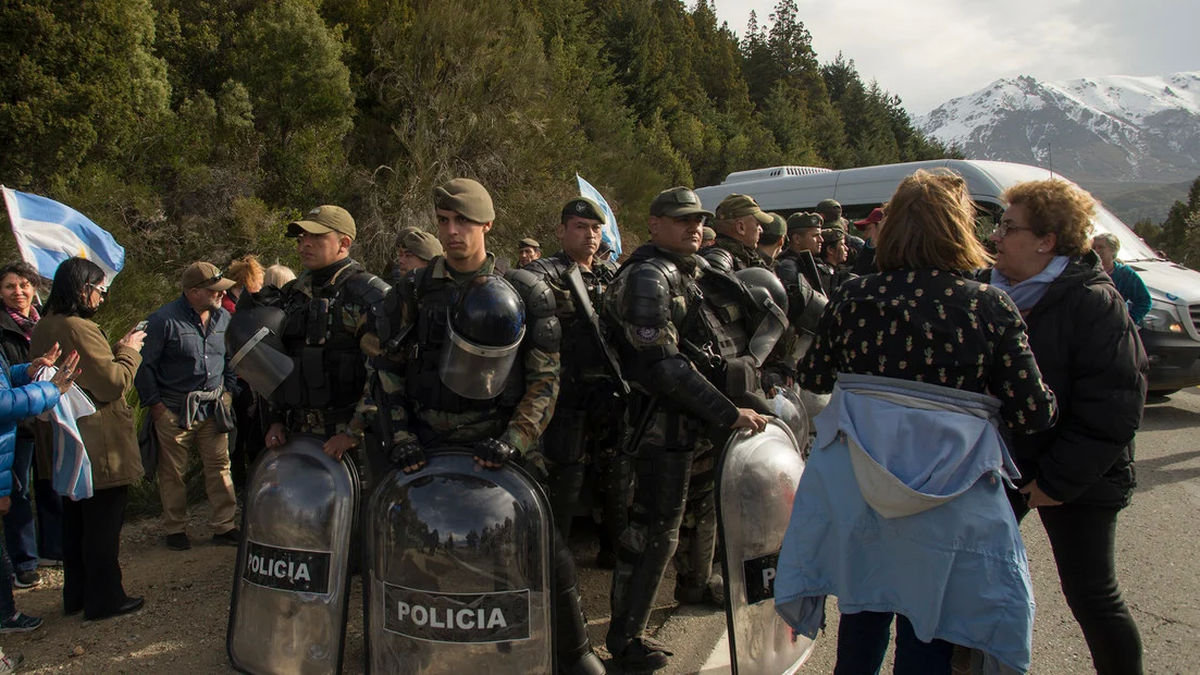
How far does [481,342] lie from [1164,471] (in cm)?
603

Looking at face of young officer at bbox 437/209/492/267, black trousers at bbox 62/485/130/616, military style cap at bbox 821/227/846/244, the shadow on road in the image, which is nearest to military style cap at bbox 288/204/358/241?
face of young officer at bbox 437/209/492/267

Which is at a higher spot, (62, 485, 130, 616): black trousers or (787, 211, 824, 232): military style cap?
(787, 211, 824, 232): military style cap

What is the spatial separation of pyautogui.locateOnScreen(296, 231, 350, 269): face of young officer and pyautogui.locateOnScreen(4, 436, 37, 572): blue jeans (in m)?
2.18

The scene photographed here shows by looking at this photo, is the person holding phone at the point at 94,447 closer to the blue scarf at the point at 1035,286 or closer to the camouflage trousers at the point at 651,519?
the camouflage trousers at the point at 651,519

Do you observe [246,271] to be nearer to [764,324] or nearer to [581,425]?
[581,425]

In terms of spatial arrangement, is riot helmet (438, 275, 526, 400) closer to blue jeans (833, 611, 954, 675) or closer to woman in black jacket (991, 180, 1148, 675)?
blue jeans (833, 611, 954, 675)

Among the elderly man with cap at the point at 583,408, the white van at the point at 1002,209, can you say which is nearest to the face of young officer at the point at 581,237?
the elderly man with cap at the point at 583,408

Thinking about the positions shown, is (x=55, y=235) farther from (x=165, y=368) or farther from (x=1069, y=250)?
(x=1069, y=250)

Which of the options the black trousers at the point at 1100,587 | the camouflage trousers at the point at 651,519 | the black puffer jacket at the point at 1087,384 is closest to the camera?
the black puffer jacket at the point at 1087,384

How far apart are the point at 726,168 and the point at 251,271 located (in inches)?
1203

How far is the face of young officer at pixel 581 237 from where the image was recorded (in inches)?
179

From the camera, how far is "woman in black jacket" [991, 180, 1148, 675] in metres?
2.43

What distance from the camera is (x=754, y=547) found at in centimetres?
308

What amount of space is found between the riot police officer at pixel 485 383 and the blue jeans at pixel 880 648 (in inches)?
40.8
